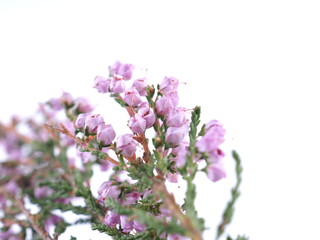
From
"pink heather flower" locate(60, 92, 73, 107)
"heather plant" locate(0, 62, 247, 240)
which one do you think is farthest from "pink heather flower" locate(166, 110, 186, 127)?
"pink heather flower" locate(60, 92, 73, 107)

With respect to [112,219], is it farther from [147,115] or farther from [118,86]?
[118,86]

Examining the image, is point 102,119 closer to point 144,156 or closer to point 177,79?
point 144,156

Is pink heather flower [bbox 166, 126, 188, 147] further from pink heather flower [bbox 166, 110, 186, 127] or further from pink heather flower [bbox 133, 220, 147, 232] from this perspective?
pink heather flower [bbox 133, 220, 147, 232]

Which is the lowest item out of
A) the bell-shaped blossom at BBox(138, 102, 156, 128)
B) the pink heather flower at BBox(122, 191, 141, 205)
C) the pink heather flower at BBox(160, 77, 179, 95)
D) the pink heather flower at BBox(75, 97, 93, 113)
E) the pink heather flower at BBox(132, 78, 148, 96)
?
the pink heather flower at BBox(122, 191, 141, 205)

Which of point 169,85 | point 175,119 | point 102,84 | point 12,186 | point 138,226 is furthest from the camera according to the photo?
point 12,186

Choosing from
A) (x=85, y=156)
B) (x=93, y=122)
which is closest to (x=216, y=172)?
(x=93, y=122)

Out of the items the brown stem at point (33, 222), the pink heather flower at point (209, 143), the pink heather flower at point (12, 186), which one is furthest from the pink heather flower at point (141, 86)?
the pink heather flower at point (12, 186)
